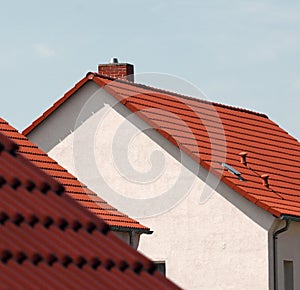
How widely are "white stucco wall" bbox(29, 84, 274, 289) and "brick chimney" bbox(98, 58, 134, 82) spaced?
13.4ft

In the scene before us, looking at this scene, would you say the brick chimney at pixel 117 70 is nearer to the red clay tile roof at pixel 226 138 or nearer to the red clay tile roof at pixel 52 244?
the red clay tile roof at pixel 226 138

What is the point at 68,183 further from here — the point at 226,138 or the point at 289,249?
the point at 226,138

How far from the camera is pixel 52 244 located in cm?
470

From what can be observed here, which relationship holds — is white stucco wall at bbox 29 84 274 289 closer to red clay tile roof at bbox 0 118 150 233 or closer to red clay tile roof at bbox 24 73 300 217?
red clay tile roof at bbox 24 73 300 217

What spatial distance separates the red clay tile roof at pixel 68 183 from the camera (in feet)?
69.7

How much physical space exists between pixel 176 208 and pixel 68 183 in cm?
575

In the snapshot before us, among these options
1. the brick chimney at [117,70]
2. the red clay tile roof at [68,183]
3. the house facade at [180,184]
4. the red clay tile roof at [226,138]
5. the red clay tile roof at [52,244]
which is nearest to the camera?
the red clay tile roof at [52,244]

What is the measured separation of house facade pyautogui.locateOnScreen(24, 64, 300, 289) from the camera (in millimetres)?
26406

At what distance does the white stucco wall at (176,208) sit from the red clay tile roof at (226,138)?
0.30m

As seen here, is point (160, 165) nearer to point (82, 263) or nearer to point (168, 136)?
point (168, 136)

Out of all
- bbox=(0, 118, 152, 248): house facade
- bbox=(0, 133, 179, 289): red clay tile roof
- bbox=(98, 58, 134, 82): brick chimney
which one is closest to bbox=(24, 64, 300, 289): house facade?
bbox=(98, 58, 134, 82): brick chimney

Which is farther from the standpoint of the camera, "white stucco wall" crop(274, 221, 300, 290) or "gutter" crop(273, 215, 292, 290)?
"white stucco wall" crop(274, 221, 300, 290)

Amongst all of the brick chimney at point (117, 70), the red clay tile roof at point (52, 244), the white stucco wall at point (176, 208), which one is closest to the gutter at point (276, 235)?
the white stucco wall at point (176, 208)

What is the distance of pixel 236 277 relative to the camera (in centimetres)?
2658
